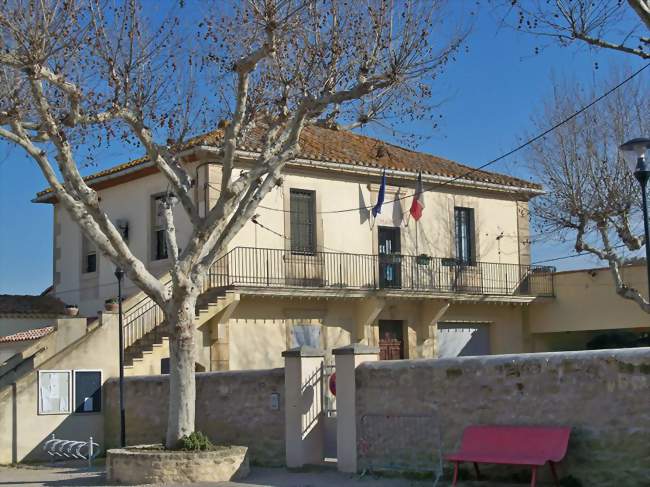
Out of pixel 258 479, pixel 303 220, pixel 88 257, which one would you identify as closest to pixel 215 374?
pixel 258 479

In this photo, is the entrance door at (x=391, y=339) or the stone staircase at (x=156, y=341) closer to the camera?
the stone staircase at (x=156, y=341)

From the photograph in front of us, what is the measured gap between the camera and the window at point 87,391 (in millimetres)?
20203

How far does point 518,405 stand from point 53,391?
10.5 metres

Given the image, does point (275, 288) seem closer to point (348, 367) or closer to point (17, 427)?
point (17, 427)

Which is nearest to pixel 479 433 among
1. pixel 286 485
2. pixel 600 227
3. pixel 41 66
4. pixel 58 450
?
pixel 286 485

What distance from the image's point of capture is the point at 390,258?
1063 inches

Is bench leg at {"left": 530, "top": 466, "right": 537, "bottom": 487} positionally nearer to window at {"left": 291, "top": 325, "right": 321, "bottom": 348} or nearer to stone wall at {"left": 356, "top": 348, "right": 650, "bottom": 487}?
stone wall at {"left": 356, "top": 348, "right": 650, "bottom": 487}

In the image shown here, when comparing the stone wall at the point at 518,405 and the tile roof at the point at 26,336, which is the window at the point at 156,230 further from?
the stone wall at the point at 518,405

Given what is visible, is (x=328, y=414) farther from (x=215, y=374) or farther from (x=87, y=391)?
(x=87, y=391)

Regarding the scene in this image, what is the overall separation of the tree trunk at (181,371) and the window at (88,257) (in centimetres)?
1293

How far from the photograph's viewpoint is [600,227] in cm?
2484

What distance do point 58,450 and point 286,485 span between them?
7.05 meters

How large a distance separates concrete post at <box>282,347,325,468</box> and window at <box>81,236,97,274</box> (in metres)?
12.9

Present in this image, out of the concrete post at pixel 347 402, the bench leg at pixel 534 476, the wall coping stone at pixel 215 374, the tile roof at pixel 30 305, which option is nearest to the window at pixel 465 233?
the tile roof at pixel 30 305
